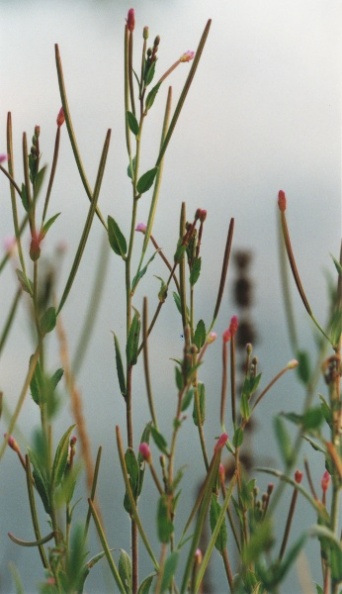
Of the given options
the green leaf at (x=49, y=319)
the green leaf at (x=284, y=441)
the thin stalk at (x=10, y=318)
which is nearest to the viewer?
the green leaf at (x=284, y=441)

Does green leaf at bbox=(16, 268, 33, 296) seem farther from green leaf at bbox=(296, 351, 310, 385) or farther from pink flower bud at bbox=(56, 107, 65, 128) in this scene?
green leaf at bbox=(296, 351, 310, 385)

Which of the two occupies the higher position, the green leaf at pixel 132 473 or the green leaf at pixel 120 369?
→ the green leaf at pixel 120 369

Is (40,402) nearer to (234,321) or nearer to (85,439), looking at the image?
(85,439)

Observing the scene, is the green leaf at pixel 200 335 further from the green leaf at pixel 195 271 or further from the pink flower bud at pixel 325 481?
the pink flower bud at pixel 325 481

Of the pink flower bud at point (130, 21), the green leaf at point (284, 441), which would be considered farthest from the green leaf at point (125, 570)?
the pink flower bud at point (130, 21)

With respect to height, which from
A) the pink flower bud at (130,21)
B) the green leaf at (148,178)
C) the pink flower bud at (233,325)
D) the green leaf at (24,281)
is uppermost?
the pink flower bud at (130,21)

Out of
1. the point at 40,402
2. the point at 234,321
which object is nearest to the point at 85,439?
the point at 40,402

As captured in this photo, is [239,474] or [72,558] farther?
[239,474]

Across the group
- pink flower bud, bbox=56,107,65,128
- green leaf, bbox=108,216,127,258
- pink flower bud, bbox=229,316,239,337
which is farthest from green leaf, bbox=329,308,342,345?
pink flower bud, bbox=56,107,65,128
